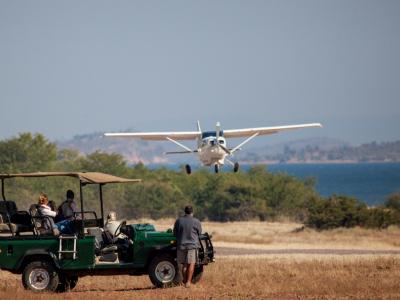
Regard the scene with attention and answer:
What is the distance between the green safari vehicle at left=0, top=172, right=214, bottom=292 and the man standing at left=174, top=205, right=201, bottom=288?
0.22 meters

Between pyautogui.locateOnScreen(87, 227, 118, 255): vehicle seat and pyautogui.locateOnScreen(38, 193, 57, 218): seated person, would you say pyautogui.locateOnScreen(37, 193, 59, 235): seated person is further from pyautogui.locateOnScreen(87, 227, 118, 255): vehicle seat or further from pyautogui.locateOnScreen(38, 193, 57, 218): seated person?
pyautogui.locateOnScreen(87, 227, 118, 255): vehicle seat

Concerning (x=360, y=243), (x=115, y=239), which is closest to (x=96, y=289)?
(x=115, y=239)

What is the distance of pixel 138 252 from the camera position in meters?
19.0

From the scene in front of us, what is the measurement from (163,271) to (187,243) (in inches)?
30.7

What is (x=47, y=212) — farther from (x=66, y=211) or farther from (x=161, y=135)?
(x=161, y=135)

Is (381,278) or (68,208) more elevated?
(68,208)

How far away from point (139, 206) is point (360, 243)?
39.4 meters

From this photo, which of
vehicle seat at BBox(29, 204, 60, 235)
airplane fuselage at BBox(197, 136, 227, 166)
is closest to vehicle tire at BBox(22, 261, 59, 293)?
vehicle seat at BBox(29, 204, 60, 235)

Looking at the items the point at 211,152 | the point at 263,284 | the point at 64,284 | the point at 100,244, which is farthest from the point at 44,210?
the point at 211,152

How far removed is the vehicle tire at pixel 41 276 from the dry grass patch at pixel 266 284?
0.33 meters

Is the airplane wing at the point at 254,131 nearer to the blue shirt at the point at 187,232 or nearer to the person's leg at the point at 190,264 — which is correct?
the blue shirt at the point at 187,232

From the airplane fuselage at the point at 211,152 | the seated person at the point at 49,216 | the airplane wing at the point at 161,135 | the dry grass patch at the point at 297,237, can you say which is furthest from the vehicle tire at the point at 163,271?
the airplane wing at the point at 161,135

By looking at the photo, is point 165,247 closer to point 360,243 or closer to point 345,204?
point 360,243

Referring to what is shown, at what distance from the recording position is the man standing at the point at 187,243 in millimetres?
18797
